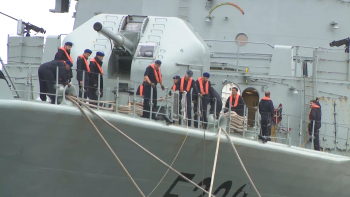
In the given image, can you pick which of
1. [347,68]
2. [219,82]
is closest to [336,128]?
[347,68]

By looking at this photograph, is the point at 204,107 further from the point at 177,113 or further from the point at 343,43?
the point at 343,43

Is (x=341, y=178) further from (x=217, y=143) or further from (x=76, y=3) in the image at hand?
(x=76, y=3)

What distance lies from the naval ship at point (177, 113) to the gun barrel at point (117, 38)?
0.08 ft

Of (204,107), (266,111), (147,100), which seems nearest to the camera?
(147,100)

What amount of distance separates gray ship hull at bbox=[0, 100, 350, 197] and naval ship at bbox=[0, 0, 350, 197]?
0.05 feet

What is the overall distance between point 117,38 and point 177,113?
6.33ft

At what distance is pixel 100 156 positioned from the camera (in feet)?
29.8

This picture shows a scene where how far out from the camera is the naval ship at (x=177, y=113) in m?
8.83

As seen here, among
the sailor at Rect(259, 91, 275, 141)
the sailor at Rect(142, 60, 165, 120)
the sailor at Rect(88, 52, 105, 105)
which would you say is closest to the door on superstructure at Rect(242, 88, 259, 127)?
the sailor at Rect(259, 91, 275, 141)

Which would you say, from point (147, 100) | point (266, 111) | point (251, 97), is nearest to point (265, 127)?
point (266, 111)

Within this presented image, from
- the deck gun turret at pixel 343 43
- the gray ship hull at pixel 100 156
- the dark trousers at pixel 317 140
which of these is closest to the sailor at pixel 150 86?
the gray ship hull at pixel 100 156

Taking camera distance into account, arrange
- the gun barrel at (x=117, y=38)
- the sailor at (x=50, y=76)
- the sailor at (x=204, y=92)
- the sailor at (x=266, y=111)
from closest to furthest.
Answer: the sailor at (x=50, y=76), the gun barrel at (x=117, y=38), the sailor at (x=204, y=92), the sailor at (x=266, y=111)

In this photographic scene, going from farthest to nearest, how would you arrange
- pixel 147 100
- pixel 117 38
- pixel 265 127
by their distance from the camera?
pixel 265 127 < pixel 117 38 < pixel 147 100

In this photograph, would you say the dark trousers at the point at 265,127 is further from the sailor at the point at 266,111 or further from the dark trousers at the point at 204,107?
the dark trousers at the point at 204,107
